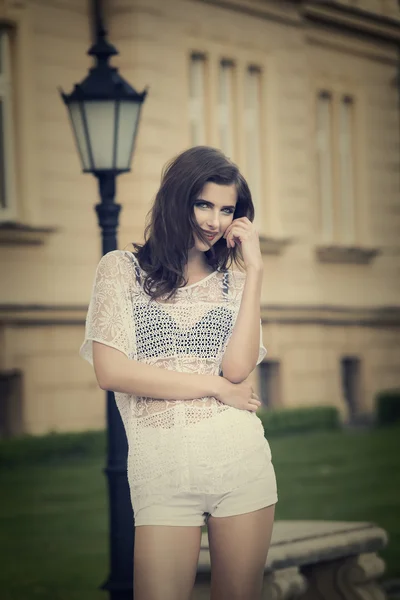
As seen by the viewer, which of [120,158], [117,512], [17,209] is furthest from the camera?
[17,209]

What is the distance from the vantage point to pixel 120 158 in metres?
5.15

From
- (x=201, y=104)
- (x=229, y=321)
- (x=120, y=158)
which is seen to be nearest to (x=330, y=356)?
(x=201, y=104)

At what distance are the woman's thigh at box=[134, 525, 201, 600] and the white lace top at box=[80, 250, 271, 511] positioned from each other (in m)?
0.09

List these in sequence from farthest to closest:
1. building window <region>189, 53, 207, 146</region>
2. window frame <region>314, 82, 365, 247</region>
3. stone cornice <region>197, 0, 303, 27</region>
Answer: window frame <region>314, 82, 365, 247</region>
stone cornice <region>197, 0, 303, 27</region>
building window <region>189, 53, 207, 146</region>

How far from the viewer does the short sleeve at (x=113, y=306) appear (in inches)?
119

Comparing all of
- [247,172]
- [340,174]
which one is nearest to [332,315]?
[340,174]

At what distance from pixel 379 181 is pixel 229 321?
1312 cm

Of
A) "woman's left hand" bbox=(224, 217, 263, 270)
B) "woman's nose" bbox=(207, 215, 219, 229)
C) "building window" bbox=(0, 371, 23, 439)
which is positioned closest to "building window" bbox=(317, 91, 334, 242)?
"building window" bbox=(0, 371, 23, 439)

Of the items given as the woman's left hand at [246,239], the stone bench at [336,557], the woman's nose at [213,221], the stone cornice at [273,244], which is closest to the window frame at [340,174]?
the stone cornice at [273,244]

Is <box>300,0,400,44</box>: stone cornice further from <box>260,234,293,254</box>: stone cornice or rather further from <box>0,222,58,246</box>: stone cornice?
<box>0,222,58,246</box>: stone cornice

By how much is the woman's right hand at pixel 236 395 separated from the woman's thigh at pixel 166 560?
1.07 ft

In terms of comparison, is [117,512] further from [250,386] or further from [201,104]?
[201,104]

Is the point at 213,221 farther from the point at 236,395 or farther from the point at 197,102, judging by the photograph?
the point at 197,102

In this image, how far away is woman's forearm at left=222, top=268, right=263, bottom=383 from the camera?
9.96 ft
